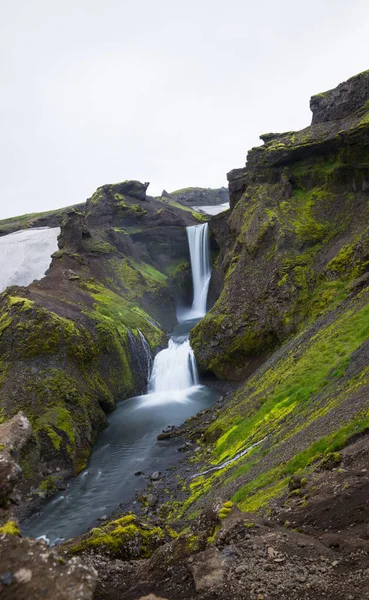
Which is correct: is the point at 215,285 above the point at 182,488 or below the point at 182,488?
above

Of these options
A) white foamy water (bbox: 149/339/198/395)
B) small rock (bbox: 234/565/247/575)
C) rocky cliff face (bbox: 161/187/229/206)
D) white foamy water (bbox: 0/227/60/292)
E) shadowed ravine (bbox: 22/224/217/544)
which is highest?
rocky cliff face (bbox: 161/187/229/206)

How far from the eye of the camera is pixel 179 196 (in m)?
172

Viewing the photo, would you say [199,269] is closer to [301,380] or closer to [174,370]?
[174,370]

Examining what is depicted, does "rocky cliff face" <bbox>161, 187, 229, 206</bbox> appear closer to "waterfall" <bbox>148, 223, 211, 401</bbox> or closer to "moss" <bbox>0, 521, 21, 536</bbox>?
"waterfall" <bbox>148, 223, 211, 401</bbox>

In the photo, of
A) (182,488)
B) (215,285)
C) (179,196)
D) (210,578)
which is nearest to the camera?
(210,578)

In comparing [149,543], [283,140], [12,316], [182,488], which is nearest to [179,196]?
[283,140]

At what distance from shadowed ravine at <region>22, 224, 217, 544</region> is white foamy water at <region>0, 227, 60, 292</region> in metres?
32.3

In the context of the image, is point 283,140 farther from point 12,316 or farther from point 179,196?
point 179,196

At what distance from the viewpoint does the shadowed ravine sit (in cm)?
2525

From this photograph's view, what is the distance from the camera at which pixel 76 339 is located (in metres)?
40.2

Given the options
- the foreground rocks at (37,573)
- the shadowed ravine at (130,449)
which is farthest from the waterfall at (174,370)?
the foreground rocks at (37,573)

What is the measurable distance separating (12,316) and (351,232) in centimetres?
3508

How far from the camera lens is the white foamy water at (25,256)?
73.2 m

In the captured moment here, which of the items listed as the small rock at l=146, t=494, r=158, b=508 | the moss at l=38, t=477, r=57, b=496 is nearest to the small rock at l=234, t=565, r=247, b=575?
the small rock at l=146, t=494, r=158, b=508
